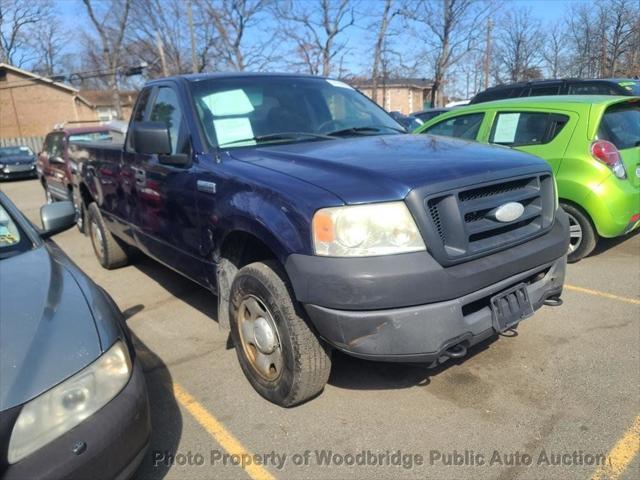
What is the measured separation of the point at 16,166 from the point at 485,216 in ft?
70.0

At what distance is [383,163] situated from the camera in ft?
8.54

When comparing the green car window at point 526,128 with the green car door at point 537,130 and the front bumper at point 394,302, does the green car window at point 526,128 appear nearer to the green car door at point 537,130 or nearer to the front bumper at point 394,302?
the green car door at point 537,130

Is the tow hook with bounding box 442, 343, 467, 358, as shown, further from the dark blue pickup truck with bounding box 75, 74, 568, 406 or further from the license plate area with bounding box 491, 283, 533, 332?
the license plate area with bounding box 491, 283, 533, 332

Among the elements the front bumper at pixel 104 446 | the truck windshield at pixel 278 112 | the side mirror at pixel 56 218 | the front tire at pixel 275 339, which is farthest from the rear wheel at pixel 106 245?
the front bumper at pixel 104 446

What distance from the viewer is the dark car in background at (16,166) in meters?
19.2

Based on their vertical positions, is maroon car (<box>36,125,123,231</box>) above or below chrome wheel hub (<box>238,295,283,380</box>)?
above

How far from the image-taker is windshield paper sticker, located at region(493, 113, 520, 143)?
18.2ft

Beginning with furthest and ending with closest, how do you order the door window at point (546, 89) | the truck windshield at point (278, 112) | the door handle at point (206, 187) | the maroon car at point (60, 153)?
the door window at point (546, 89) < the maroon car at point (60, 153) < the truck windshield at point (278, 112) < the door handle at point (206, 187)

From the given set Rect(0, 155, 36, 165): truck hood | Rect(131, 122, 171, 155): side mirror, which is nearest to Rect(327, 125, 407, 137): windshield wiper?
Rect(131, 122, 171, 155): side mirror

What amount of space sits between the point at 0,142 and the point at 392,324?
34.8m

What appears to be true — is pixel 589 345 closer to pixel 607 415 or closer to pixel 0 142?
pixel 607 415

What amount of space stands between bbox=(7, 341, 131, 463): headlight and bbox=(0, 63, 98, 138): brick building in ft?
127

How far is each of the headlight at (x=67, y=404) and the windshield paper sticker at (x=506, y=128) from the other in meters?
4.91

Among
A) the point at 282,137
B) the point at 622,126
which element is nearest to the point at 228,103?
the point at 282,137
